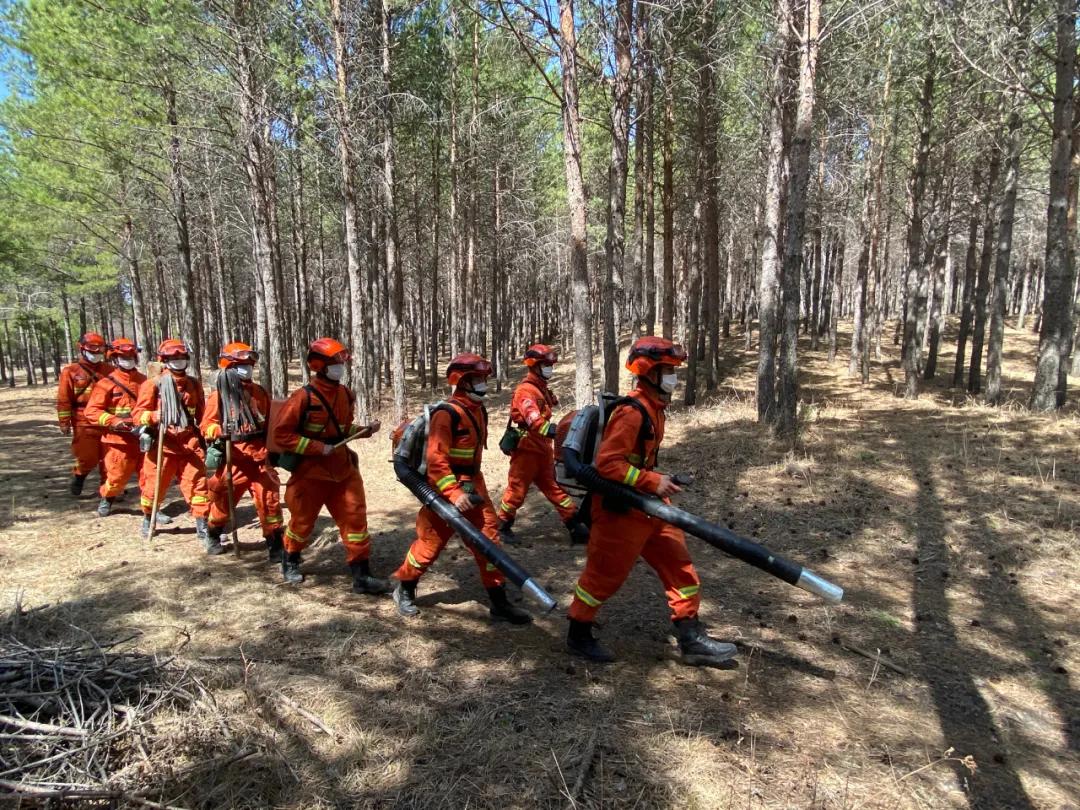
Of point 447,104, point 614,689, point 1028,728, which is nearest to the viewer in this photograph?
point 1028,728

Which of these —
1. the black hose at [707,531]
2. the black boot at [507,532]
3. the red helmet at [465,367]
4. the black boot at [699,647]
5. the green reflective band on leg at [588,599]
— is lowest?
the black boot at [507,532]

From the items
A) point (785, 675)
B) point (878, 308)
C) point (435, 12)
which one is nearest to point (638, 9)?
point (435, 12)

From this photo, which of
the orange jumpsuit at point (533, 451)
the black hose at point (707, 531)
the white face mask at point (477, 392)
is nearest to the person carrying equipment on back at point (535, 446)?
the orange jumpsuit at point (533, 451)

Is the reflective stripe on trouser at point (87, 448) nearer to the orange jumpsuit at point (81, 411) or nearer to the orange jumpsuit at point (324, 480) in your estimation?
the orange jumpsuit at point (81, 411)

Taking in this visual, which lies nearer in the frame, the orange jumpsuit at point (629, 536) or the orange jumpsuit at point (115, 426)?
the orange jumpsuit at point (629, 536)

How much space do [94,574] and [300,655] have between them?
3.04m

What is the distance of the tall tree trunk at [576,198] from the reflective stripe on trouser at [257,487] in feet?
14.3

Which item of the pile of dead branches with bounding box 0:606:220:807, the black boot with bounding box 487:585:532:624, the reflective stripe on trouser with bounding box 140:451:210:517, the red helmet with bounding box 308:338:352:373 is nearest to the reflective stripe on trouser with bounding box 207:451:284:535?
the reflective stripe on trouser with bounding box 140:451:210:517

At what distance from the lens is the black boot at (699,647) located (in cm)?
402

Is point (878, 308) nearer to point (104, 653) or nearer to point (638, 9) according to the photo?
point (638, 9)

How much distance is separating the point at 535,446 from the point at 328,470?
226 cm

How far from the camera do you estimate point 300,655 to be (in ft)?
13.5

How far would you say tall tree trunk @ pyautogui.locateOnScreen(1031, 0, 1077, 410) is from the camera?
10227 millimetres

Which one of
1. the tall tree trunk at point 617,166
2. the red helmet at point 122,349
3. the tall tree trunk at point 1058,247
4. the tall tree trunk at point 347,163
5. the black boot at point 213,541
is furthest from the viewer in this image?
the tall tree trunk at point 347,163
